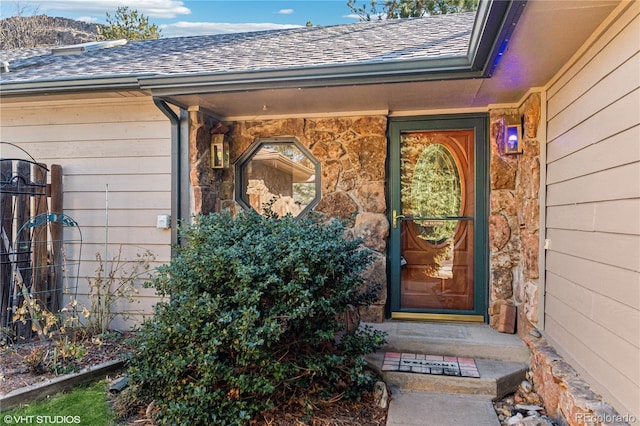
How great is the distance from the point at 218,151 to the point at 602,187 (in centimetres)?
311

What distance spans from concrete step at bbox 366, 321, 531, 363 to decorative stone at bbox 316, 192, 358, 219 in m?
1.10

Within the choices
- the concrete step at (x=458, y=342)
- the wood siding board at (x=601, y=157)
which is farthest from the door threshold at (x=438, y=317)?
the wood siding board at (x=601, y=157)

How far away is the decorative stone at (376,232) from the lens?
3664 mm

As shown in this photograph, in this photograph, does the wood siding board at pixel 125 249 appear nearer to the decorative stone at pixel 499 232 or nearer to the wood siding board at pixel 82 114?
the wood siding board at pixel 82 114

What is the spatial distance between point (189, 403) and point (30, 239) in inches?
99.4

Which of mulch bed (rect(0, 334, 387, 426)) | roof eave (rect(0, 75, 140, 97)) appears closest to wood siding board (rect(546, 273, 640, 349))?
mulch bed (rect(0, 334, 387, 426))

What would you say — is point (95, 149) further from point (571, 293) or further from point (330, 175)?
point (571, 293)

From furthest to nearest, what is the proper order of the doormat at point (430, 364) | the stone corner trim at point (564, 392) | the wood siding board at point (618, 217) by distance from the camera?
the doormat at point (430, 364) → the stone corner trim at point (564, 392) → the wood siding board at point (618, 217)

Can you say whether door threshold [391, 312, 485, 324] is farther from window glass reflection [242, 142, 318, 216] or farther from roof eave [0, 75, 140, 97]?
roof eave [0, 75, 140, 97]

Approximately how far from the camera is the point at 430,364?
295cm

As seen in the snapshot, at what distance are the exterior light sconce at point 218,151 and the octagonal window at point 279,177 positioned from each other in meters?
0.22

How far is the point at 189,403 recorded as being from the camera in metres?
2.26

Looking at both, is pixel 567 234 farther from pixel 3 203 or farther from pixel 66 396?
pixel 3 203

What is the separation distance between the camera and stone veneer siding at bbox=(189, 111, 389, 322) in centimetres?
Answer: 366
